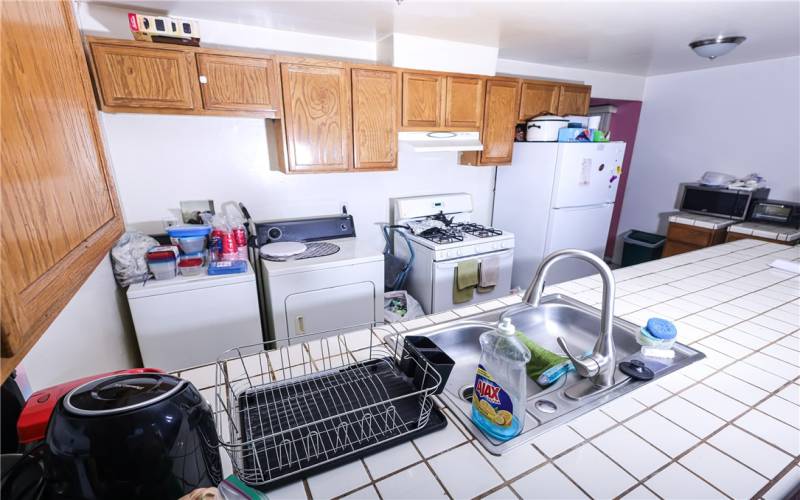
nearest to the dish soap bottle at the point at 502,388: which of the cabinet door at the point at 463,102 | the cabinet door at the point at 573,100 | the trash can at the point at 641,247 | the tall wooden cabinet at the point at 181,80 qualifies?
the tall wooden cabinet at the point at 181,80

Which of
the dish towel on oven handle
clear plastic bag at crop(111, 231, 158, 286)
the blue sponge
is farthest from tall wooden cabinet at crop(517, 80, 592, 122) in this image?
clear plastic bag at crop(111, 231, 158, 286)

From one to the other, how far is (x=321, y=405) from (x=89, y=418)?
468 millimetres

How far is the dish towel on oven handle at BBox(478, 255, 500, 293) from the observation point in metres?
2.80

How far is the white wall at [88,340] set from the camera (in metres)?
1.06

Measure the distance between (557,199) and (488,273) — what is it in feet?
2.86

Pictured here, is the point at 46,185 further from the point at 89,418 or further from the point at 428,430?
the point at 428,430

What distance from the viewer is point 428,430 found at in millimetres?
790

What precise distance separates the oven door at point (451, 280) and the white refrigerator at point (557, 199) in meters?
0.37

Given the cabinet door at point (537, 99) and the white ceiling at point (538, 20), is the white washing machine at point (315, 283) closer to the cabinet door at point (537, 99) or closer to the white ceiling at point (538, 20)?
the white ceiling at point (538, 20)

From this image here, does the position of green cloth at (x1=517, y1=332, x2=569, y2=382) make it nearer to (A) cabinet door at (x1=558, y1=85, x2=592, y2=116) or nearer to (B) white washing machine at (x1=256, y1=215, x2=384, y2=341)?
(B) white washing machine at (x1=256, y1=215, x2=384, y2=341)

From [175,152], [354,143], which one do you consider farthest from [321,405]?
[175,152]

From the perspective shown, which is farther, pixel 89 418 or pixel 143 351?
pixel 143 351

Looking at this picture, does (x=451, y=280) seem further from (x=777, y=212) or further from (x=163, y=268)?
(x=777, y=212)

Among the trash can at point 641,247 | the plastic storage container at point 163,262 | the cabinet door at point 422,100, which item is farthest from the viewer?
the trash can at point 641,247
